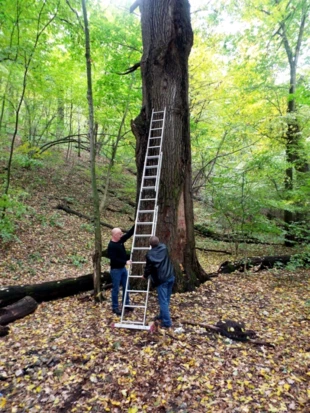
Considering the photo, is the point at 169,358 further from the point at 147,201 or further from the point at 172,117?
the point at 172,117

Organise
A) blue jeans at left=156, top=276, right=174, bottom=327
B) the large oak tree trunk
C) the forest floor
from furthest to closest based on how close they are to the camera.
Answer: the large oak tree trunk
blue jeans at left=156, top=276, right=174, bottom=327
the forest floor

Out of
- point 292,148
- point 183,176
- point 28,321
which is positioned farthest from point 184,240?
point 292,148

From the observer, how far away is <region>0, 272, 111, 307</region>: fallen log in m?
5.32

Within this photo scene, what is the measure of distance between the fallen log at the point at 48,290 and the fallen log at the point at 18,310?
6.6 inches

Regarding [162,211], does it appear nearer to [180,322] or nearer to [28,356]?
[180,322]

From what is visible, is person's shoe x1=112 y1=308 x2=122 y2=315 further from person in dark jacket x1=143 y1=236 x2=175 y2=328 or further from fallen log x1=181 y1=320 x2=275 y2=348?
fallen log x1=181 y1=320 x2=275 y2=348

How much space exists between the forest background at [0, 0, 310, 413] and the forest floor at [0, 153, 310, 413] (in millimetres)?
22

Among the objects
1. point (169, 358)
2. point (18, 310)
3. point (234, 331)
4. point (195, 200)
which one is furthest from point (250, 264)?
point (195, 200)

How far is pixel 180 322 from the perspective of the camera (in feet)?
14.9

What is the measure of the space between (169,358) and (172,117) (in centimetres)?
468

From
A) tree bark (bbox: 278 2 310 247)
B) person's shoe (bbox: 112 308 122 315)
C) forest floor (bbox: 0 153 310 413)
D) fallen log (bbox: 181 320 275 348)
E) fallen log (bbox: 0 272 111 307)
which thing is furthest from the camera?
tree bark (bbox: 278 2 310 247)

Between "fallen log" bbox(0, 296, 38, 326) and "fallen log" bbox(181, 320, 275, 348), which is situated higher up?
"fallen log" bbox(181, 320, 275, 348)

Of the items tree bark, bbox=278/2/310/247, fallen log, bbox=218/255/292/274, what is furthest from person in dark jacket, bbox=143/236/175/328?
tree bark, bbox=278/2/310/247

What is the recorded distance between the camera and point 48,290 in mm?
5852
